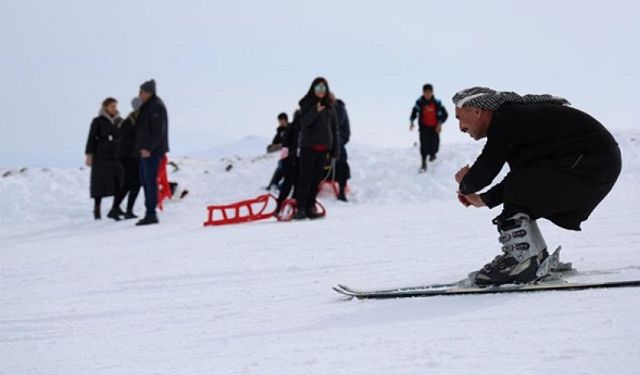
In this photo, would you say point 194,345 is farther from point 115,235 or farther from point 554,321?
point 115,235

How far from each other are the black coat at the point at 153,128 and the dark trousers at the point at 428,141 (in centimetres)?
629

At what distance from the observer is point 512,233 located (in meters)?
3.50

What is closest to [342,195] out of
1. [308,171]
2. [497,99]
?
[308,171]

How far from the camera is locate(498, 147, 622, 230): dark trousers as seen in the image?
11.2 feet

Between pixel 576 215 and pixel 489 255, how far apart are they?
1.48m

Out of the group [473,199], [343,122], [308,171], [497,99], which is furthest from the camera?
[343,122]

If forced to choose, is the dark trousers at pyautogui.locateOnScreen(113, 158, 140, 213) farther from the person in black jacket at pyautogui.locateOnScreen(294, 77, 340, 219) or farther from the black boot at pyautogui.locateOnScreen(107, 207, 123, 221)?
the person in black jacket at pyautogui.locateOnScreen(294, 77, 340, 219)

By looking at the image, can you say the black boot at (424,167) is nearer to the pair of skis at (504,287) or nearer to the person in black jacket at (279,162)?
the person in black jacket at (279,162)

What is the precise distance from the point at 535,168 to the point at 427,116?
1086cm

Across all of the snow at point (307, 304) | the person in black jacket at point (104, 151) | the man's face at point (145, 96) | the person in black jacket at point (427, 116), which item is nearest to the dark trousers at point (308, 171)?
the snow at point (307, 304)

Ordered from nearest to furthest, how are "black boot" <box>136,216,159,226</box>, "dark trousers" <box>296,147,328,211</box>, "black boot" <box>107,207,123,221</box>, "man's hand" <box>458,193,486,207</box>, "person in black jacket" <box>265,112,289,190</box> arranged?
"man's hand" <box>458,193,486,207</box>
"dark trousers" <box>296,147,328,211</box>
"black boot" <box>136,216,159,226</box>
"black boot" <box>107,207,123,221</box>
"person in black jacket" <box>265,112,289,190</box>

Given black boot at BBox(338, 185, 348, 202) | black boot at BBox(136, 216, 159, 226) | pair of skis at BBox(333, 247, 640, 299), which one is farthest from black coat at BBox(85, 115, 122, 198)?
pair of skis at BBox(333, 247, 640, 299)

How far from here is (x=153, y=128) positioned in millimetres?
9234

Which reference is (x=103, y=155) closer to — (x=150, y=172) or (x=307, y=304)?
(x=150, y=172)
